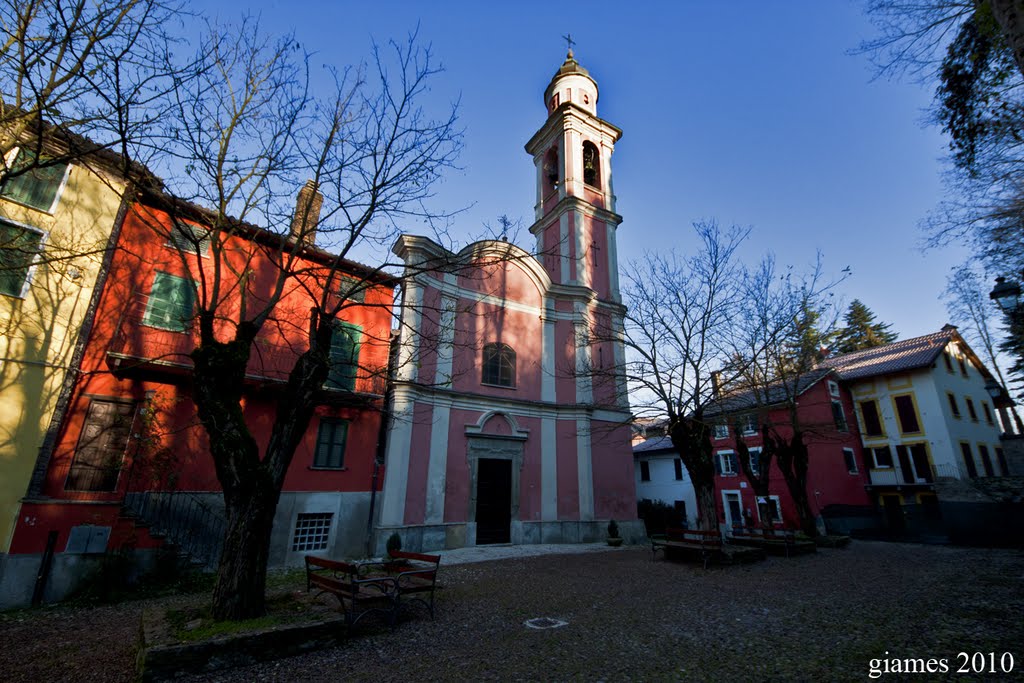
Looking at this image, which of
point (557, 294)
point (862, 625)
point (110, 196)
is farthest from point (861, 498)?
point (110, 196)

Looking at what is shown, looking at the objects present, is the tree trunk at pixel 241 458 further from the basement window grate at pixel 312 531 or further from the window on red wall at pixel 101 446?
the basement window grate at pixel 312 531

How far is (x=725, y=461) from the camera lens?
25562 millimetres

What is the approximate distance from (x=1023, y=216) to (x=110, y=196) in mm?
19633

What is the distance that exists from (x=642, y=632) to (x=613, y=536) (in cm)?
1110

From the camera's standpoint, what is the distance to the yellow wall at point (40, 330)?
9.00m

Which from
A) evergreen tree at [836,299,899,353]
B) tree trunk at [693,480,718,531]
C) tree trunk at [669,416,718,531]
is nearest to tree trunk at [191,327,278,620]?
tree trunk at [669,416,718,531]

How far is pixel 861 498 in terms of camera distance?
78.9ft

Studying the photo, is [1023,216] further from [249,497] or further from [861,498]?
[861,498]

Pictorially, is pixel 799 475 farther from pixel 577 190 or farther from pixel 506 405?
pixel 577 190

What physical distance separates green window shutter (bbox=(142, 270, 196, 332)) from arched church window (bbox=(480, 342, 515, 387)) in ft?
31.2

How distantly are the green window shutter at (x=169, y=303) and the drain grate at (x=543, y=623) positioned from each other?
10724 millimetres

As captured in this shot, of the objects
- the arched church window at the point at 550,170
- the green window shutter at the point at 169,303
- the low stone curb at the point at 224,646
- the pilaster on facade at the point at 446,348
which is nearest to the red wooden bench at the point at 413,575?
the low stone curb at the point at 224,646

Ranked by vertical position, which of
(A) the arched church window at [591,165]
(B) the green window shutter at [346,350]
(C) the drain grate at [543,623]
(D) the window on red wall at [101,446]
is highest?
(A) the arched church window at [591,165]

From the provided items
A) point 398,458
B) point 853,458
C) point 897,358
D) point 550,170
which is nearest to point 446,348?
point 398,458
